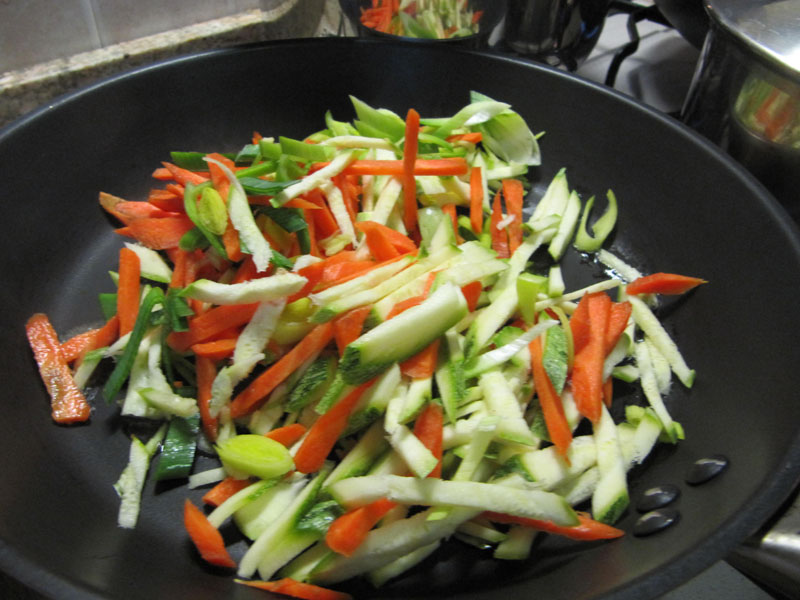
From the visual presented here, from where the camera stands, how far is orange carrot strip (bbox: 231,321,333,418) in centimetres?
97

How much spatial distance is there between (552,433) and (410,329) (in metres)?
0.29

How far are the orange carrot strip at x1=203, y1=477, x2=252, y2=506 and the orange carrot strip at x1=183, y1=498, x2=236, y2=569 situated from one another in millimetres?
42

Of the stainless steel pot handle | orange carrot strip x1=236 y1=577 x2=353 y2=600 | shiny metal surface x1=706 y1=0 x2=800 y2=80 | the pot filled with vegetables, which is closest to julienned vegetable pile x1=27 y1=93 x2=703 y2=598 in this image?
orange carrot strip x1=236 y1=577 x2=353 y2=600

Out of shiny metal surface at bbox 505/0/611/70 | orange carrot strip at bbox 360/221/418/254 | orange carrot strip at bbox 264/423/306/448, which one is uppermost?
shiny metal surface at bbox 505/0/611/70

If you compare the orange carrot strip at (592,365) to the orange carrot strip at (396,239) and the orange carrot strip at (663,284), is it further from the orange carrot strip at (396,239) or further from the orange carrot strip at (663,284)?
the orange carrot strip at (396,239)

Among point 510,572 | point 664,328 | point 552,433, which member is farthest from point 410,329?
point 664,328

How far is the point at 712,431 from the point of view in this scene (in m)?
1.01

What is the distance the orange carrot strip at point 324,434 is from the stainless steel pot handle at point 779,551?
0.59m

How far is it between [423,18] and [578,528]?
4.56 feet

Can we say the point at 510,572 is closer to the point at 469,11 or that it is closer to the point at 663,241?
the point at 663,241

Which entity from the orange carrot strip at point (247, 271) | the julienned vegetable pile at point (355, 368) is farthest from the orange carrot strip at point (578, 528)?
the orange carrot strip at point (247, 271)

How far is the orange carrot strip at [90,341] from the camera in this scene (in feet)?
3.53

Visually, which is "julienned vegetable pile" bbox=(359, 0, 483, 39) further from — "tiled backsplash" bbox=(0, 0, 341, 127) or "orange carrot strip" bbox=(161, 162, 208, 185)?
"orange carrot strip" bbox=(161, 162, 208, 185)

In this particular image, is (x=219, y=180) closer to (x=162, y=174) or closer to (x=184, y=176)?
(x=184, y=176)
